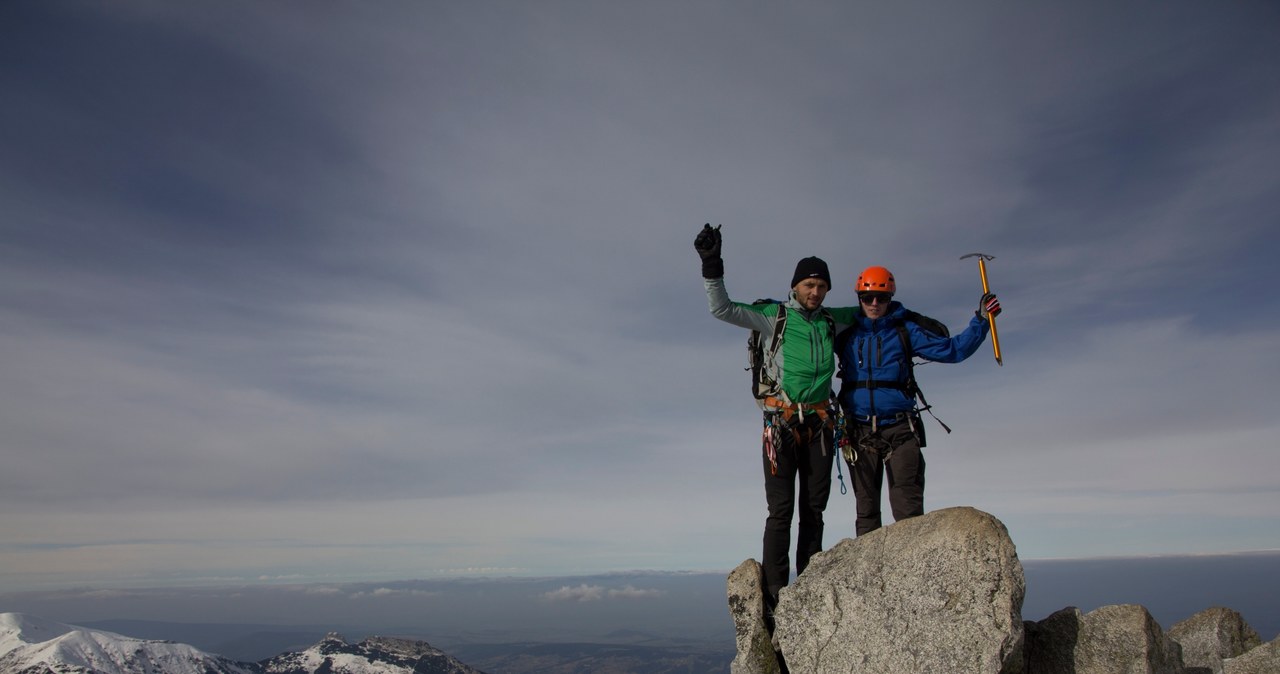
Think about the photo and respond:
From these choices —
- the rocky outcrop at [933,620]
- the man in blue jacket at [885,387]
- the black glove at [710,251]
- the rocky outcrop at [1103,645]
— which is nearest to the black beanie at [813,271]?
the man in blue jacket at [885,387]

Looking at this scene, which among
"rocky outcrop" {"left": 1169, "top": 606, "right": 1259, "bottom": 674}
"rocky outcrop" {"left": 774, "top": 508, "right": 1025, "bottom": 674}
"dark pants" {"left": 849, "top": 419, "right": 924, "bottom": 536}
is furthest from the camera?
"rocky outcrop" {"left": 1169, "top": 606, "right": 1259, "bottom": 674}

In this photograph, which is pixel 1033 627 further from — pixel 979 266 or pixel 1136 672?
pixel 979 266

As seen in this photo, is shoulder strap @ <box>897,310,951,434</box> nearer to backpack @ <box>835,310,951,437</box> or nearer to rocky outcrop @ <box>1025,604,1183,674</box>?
backpack @ <box>835,310,951,437</box>

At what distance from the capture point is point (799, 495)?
39.3 feet

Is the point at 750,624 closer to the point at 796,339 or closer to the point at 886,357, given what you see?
the point at 796,339

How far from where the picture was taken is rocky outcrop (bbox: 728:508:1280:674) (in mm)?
9180

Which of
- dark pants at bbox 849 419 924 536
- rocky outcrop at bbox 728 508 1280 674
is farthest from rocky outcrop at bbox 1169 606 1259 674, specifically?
dark pants at bbox 849 419 924 536

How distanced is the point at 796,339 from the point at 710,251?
6.75 ft

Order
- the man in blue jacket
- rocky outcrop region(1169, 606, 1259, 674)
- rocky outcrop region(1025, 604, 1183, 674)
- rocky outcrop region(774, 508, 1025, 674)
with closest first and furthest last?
rocky outcrop region(774, 508, 1025, 674)
rocky outcrop region(1025, 604, 1183, 674)
the man in blue jacket
rocky outcrop region(1169, 606, 1259, 674)

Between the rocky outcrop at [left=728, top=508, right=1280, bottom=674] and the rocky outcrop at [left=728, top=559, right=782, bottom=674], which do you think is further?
the rocky outcrop at [left=728, top=559, right=782, bottom=674]

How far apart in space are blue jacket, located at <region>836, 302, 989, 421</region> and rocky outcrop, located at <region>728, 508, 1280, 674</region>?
2014 millimetres

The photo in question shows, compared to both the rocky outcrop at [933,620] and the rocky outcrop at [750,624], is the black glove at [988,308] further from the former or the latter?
the rocky outcrop at [750,624]

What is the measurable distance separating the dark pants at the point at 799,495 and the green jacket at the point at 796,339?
535 millimetres

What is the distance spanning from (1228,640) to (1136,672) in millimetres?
8249
